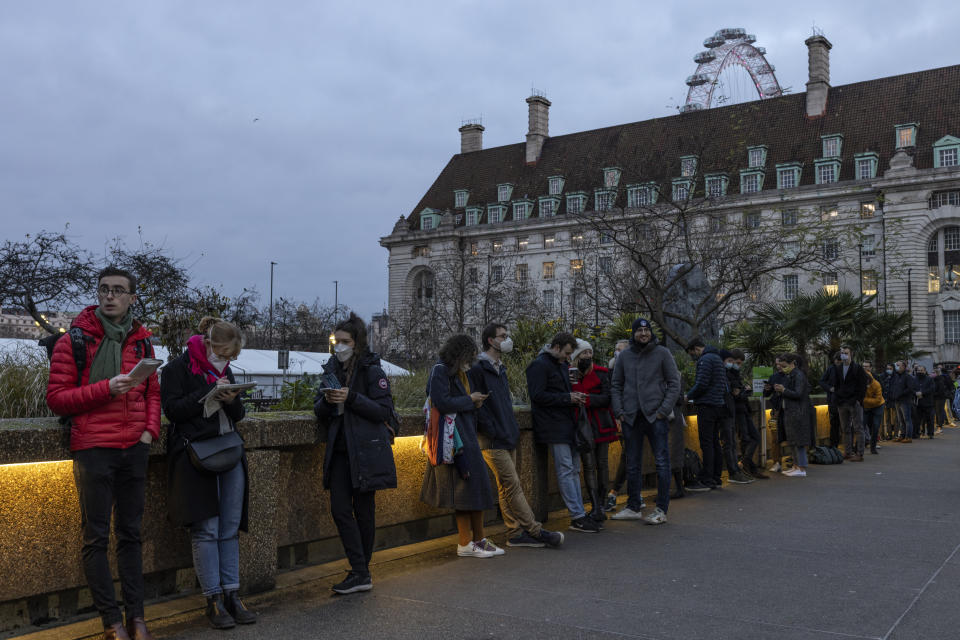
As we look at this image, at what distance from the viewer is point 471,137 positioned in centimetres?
9719

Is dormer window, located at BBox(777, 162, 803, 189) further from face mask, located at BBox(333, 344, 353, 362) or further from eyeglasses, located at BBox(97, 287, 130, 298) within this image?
eyeglasses, located at BBox(97, 287, 130, 298)

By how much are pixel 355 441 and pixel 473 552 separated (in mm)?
1752

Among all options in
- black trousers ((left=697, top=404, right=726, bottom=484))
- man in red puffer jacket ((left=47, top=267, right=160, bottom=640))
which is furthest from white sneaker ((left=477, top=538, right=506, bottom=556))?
black trousers ((left=697, top=404, right=726, bottom=484))

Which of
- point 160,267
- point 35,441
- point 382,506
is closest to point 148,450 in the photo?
point 35,441

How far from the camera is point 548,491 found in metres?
9.65

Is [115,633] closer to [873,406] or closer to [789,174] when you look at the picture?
[873,406]

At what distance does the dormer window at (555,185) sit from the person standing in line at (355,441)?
79.4m

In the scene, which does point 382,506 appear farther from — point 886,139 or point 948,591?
point 886,139

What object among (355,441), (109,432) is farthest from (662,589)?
(109,432)

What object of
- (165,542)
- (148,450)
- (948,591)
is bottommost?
(948,591)

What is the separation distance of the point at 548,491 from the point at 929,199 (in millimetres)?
65852

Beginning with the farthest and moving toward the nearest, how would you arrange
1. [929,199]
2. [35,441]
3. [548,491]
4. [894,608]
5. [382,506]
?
[929,199]
[548,491]
[382,506]
[894,608]
[35,441]

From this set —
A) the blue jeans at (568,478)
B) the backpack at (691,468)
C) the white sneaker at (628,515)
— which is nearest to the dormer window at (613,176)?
the backpack at (691,468)

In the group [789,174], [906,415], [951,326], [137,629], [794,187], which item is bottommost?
[137,629]
